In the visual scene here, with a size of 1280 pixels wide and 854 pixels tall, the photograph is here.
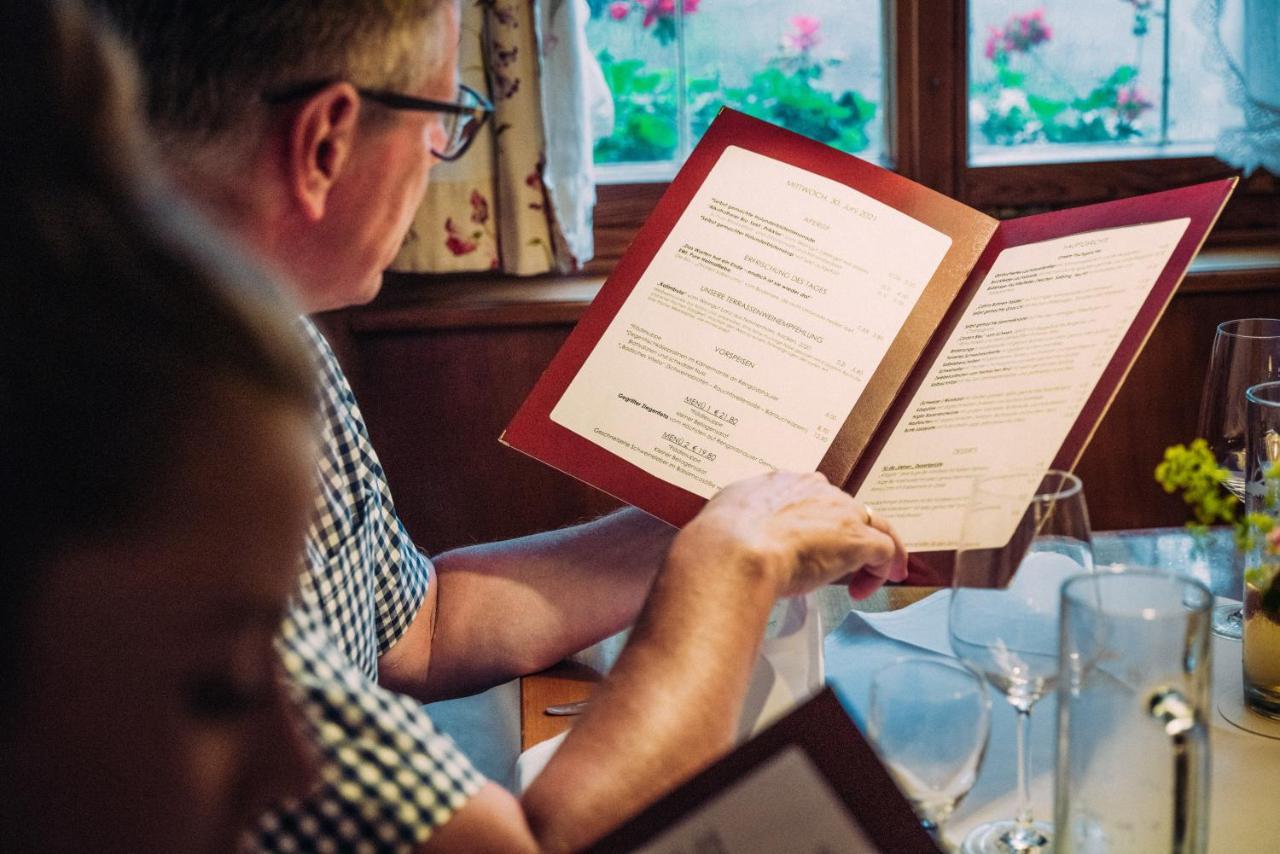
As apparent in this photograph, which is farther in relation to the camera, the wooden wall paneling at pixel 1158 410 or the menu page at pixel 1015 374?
the wooden wall paneling at pixel 1158 410

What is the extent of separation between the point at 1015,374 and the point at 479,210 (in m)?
1.58

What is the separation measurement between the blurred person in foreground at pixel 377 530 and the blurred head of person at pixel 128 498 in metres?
0.35

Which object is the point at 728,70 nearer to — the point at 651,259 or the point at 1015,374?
the point at 651,259

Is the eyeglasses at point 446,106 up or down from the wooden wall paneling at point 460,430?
up

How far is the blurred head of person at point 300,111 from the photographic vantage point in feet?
2.69

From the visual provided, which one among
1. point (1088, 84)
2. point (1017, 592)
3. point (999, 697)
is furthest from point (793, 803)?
point (1088, 84)

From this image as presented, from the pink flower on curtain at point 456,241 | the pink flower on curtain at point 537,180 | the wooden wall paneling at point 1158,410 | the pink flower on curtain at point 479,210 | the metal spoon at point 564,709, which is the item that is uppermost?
the pink flower on curtain at point 537,180

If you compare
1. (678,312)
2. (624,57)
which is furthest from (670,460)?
(624,57)

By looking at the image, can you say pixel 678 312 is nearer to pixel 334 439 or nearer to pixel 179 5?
pixel 334 439

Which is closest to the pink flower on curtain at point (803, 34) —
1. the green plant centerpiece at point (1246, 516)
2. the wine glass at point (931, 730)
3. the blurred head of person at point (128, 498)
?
the green plant centerpiece at point (1246, 516)

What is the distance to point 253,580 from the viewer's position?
370 millimetres

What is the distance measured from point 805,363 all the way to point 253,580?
755 millimetres

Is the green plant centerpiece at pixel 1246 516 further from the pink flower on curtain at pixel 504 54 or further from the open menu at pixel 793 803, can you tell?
the pink flower on curtain at pixel 504 54

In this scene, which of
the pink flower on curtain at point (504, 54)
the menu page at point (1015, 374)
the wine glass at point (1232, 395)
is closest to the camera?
the menu page at point (1015, 374)
